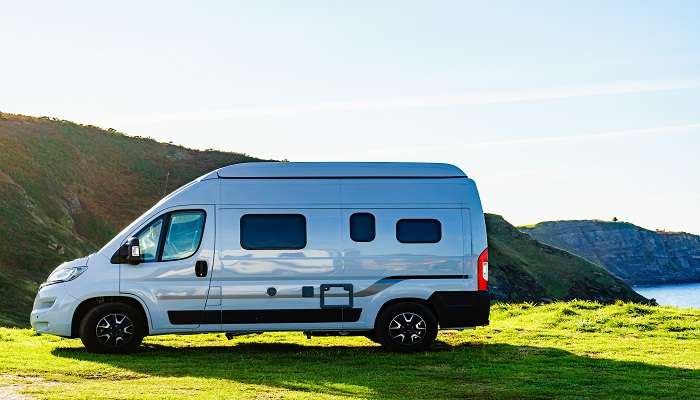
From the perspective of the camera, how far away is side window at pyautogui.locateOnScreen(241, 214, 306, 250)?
50.7 feet

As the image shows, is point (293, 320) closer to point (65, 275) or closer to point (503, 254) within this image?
point (65, 275)

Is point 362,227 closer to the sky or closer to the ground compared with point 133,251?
closer to the sky

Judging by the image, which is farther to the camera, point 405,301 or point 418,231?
point 405,301

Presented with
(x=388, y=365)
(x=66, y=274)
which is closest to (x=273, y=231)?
(x=388, y=365)

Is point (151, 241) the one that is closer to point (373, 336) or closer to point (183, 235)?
point (183, 235)

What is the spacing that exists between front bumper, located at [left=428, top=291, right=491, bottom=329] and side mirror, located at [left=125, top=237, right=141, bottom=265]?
4.89 m

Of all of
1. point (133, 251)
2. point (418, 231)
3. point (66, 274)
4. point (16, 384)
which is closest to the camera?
point (16, 384)

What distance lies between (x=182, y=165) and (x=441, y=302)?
60.5 meters

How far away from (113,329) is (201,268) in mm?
1807

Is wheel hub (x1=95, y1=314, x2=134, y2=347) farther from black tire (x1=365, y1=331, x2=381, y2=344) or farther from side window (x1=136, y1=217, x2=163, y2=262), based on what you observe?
black tire (x1=365, y1=331, x2=381, y2=344)

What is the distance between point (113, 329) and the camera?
15562mm

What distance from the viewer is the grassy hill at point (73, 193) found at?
1615 inches

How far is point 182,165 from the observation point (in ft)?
244

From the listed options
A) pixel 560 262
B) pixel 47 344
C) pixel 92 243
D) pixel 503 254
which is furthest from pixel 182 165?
pixel 47 344
